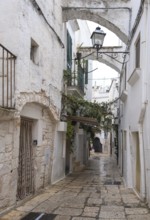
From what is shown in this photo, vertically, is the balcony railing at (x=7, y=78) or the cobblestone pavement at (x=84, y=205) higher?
the balcony railing at (x=7, y=78)

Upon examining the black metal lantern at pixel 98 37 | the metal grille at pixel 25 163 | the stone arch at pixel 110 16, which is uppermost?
the stone arch at pixel 110 16

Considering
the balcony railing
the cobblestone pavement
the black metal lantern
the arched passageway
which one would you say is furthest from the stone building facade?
the black metal lantern

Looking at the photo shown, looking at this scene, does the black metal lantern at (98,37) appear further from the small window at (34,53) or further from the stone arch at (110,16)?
the small window at (34,53)

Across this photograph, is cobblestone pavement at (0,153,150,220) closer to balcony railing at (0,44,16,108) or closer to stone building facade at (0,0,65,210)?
stone building facade at (0,0,65,210)

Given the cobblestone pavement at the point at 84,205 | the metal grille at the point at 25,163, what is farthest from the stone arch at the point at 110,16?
the cobblestone pavement at the point at 84,205

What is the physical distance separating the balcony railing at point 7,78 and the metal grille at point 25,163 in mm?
1410

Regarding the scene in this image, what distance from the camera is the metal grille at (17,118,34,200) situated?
8742 millimetres

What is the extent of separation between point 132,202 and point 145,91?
2.71 m

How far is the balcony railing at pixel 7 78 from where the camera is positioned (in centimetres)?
758

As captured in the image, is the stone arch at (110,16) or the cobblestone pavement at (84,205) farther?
the stone arch at (110,16)

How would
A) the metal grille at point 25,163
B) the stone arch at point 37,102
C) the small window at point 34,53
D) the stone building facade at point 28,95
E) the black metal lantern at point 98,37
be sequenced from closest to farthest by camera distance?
the stone building facade at point 28,95 < the stone arch at point 37,102 < the metal grille at point 25,163 < the small window at point 34,53 < the black metal lantern at point 98,37

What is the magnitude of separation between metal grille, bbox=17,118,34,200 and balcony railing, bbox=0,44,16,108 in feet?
4.63

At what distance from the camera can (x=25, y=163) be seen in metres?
9.12

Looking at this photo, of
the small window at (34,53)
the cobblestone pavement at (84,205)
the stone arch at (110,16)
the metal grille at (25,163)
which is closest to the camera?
the cobblestone pavement at (84,205)
